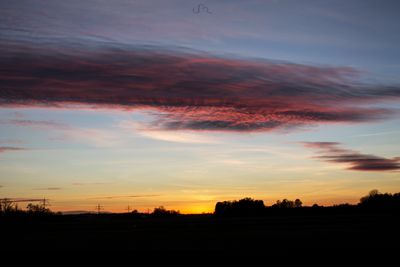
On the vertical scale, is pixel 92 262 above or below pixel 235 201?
below

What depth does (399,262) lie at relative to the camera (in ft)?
82.2

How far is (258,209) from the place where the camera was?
151 meters

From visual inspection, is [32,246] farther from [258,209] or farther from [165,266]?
[258,209]

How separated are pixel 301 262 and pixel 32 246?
19476mm

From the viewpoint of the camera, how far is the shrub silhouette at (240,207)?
146312 millimetres

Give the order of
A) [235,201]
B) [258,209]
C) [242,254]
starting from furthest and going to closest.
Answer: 1. [235,201]
2. [258,209]
3. [242,254]

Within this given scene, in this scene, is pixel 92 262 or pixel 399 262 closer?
pixel 399 262

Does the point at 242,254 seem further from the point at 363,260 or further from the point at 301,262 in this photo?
the point at 363,260

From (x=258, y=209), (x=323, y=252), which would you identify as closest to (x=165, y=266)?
(x=323, y=252)

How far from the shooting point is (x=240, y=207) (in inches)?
6339

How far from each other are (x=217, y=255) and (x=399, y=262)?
9371 mm

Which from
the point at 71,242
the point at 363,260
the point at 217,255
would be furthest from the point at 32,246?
the point at 363,260

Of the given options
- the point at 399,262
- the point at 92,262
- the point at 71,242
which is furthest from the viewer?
the point at 71,242

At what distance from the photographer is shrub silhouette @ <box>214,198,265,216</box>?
146m
